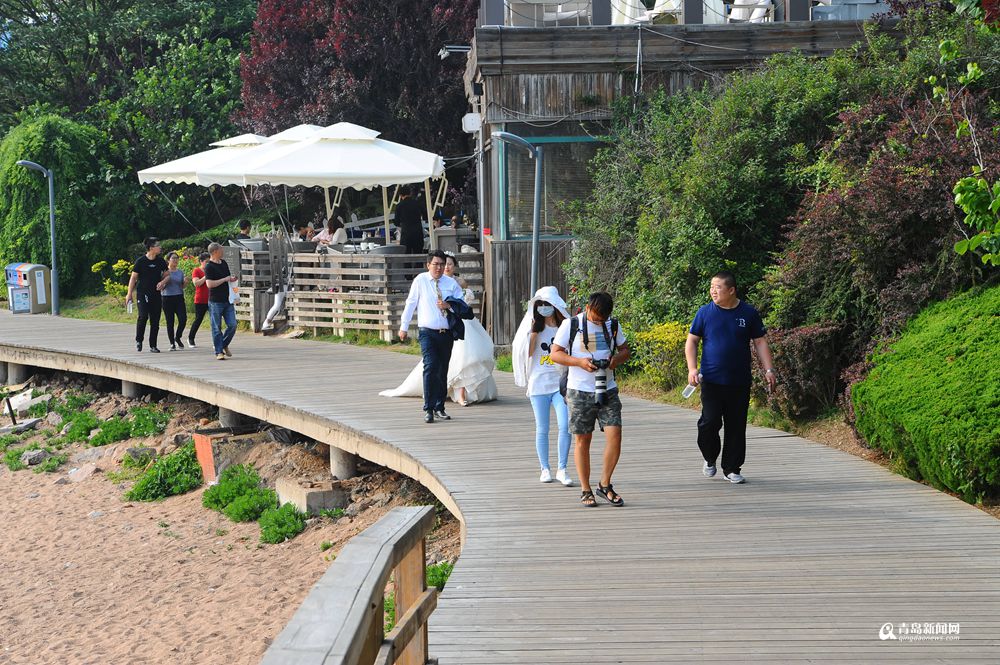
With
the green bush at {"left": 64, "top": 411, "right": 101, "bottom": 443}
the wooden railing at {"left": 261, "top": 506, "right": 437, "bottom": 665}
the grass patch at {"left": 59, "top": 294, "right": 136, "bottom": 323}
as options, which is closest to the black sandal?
the wooden railing at {"left": 261, "top": 506, "right": 437, "bottom": 665}

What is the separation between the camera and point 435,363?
37.9 ft

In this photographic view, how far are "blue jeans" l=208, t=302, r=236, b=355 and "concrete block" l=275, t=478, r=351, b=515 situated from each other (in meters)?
4.43

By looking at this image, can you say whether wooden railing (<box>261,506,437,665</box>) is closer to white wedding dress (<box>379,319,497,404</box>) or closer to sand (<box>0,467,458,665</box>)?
sand (<box>0,467,458,665</box>)

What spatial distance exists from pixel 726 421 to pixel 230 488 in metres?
7.10

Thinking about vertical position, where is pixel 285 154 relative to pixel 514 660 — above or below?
above

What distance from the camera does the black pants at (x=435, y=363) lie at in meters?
11.5

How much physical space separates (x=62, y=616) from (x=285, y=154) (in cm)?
911

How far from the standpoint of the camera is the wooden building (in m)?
→ 16.5

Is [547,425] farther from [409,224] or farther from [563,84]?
[409,224]

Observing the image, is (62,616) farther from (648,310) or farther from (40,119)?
(40,119)

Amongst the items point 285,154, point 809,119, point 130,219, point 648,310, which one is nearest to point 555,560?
point 648,310

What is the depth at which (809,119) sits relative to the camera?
1390 cm

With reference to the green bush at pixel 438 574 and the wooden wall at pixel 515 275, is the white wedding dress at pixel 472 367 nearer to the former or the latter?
the green bush at pixel 438 574

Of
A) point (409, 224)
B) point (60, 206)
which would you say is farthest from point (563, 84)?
point (60, 206)
